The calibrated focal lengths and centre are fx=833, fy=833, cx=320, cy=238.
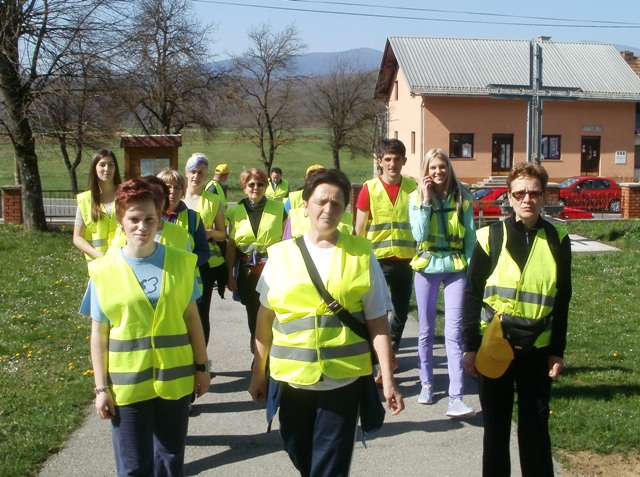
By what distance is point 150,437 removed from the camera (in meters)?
4.07

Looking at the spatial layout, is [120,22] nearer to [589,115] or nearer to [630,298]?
Answer: [630,298]

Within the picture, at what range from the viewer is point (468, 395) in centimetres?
683

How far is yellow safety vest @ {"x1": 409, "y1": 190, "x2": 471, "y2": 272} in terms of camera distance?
6543mm

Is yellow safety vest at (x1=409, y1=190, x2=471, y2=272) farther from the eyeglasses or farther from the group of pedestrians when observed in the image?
the eyeglasses

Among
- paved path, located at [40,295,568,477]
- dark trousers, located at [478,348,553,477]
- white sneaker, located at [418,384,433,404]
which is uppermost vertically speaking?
dark trousers, located at [478,348,553,477]

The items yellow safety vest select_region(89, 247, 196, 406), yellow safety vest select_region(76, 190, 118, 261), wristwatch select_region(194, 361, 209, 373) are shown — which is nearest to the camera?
yellow safety vest select_region(89, 247, 196, 406)

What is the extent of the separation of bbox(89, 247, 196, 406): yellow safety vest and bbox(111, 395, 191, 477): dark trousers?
6 centimetres

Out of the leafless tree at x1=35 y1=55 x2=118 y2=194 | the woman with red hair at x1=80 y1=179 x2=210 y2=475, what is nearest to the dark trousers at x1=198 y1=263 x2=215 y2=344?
the woman with red hair at x1=80 y1=179 x2=210 y2=475

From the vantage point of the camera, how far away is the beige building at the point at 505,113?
43.1 m

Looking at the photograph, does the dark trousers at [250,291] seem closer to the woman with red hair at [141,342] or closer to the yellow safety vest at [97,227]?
the yellow safety vest at [97,227]

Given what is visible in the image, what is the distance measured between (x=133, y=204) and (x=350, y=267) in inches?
43.8

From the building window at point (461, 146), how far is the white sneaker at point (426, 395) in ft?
123

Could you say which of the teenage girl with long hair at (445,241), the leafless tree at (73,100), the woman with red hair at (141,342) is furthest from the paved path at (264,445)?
the leafless tree at (73,100)

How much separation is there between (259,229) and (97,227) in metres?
1.36
